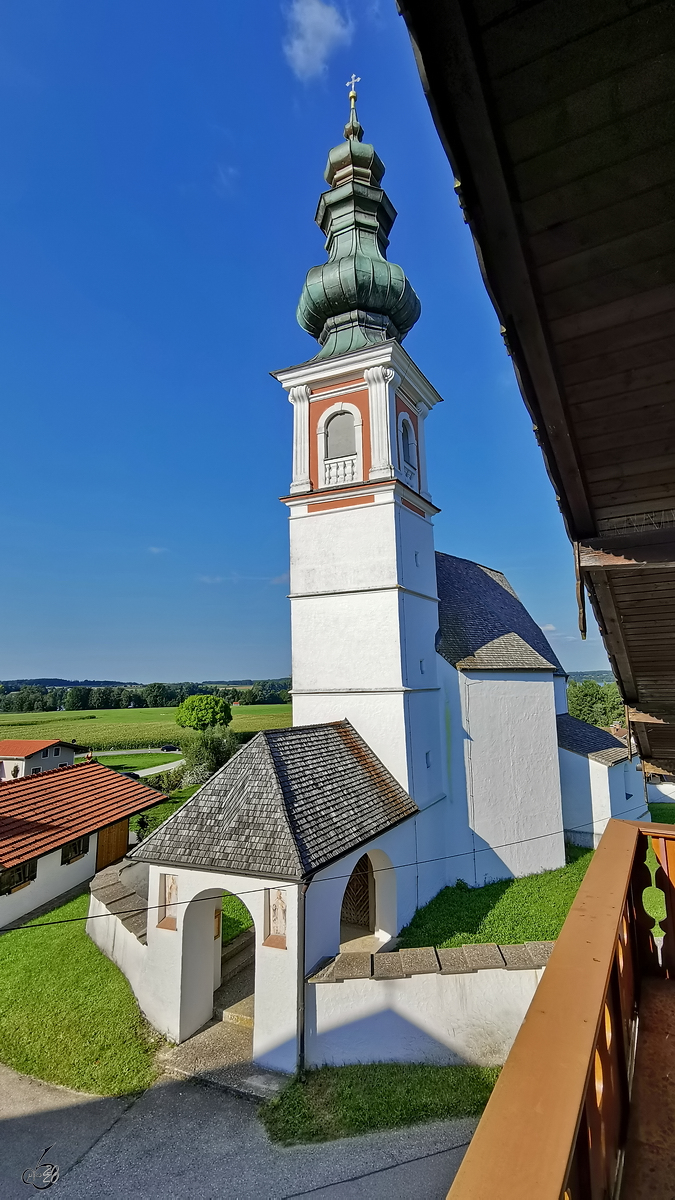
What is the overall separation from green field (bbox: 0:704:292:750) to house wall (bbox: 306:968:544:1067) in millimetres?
29806

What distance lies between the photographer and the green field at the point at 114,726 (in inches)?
1679

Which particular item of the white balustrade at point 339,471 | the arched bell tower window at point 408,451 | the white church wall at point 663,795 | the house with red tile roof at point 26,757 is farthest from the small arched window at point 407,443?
the house with red tile roof at point 26,757

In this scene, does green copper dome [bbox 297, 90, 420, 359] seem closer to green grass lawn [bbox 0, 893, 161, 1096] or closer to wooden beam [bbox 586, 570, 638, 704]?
wooden beam [bbox 586, 570, 638, 704]

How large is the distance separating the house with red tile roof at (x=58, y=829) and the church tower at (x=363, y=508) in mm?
5523

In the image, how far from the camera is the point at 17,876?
1120 cm

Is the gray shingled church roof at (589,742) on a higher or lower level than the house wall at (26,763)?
higher

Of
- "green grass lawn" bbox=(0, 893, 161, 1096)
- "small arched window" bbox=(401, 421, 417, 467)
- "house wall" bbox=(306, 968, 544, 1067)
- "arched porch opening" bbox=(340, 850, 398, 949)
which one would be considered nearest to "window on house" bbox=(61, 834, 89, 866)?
"green grass lawn" bbox=(0, 893, 161, 1096)

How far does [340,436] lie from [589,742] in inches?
425

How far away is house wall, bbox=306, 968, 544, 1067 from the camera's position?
6691 mm

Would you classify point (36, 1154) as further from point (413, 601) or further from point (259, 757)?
point (413, 601)

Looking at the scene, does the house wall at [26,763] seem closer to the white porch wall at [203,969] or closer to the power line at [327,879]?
the power line at [327,879]

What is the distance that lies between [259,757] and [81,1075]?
4.22 metres

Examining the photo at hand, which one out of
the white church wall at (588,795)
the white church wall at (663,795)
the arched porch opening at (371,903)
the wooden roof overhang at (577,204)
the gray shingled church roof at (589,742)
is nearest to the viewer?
the wooden roof overhang at (577,204)

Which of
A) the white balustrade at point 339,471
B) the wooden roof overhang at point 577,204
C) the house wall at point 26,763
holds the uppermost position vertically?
the white balustrade at point 339,471
